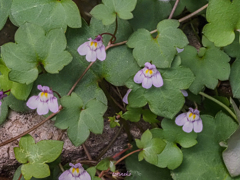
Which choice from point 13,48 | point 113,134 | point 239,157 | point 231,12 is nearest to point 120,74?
point 113,134

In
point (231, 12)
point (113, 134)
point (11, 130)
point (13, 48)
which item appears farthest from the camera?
point (113, 134)

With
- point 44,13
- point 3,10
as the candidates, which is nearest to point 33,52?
point 44,13

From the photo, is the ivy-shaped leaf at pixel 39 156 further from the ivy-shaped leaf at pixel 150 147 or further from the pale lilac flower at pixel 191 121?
the pale lilac flower at pixel 191 121

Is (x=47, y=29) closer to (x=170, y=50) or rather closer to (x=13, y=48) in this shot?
(x=13, y=48)

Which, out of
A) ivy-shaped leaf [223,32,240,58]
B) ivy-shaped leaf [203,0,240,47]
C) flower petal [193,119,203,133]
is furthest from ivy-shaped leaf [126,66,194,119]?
ivy-shaped leaf [223,32,240,58]

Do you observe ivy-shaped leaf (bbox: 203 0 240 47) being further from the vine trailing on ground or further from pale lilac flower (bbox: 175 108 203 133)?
pale lilac flower (bbox: 175 108 203 133)

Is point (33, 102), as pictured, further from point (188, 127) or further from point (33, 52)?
point (188, 127)

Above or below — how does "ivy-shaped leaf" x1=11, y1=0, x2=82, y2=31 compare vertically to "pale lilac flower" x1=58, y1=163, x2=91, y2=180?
above
